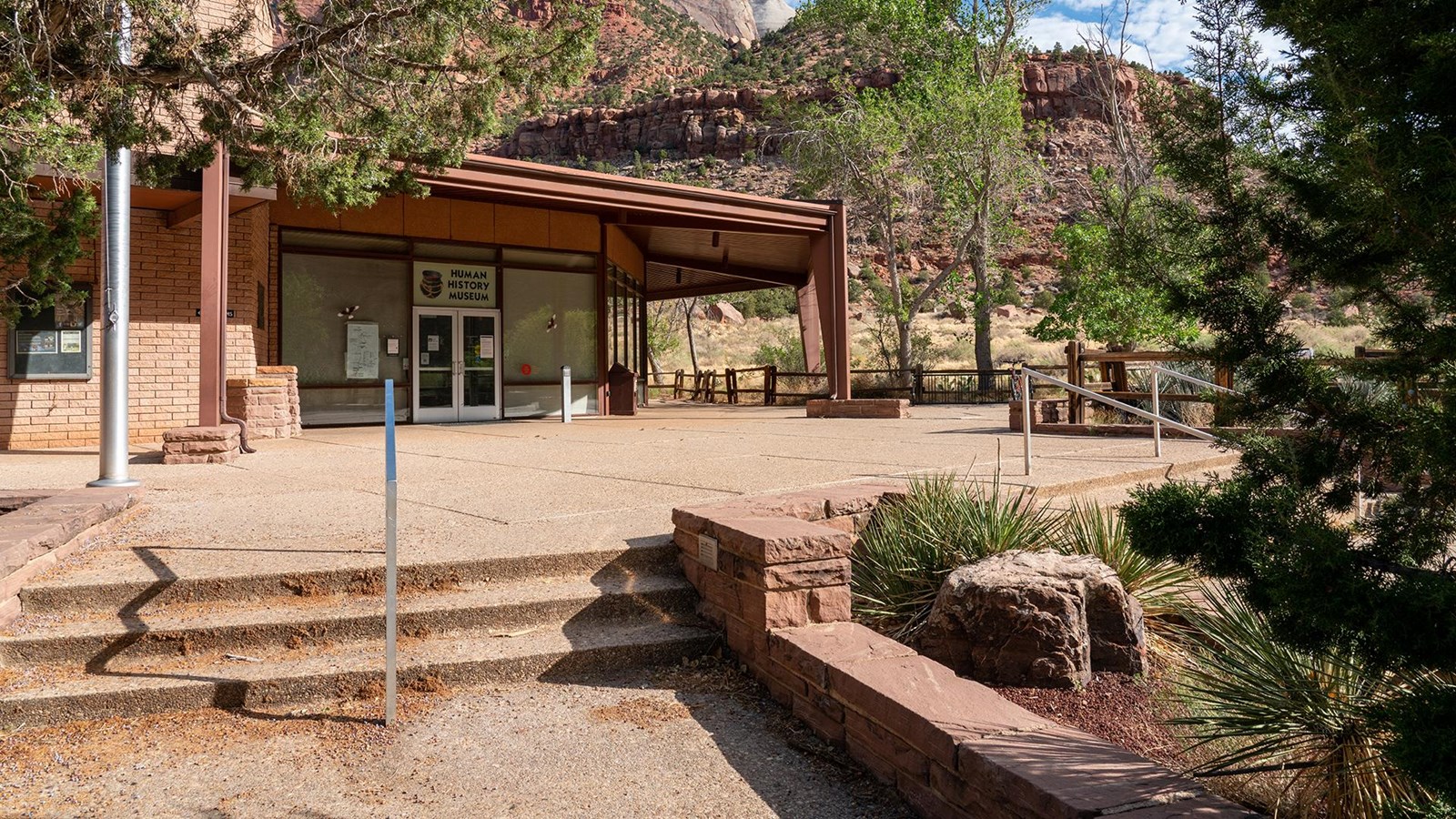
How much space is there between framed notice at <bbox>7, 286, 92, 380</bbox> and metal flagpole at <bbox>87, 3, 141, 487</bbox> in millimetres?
5697

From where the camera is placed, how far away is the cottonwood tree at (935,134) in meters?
26.1

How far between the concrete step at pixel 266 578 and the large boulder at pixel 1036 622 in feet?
5.16

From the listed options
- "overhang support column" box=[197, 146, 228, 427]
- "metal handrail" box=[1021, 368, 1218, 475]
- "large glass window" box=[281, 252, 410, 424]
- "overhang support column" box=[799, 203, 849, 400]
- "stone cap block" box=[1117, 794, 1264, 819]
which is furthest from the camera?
"overhang support column" box=[799, 203, 849, 400]

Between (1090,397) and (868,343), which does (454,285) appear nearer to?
(1090,397)

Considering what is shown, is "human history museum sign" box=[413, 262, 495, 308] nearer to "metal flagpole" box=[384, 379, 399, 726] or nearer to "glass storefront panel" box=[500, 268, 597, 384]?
"glass storefront panel" box=[500, 268, 597, 384]

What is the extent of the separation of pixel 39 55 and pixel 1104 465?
25.7 ft

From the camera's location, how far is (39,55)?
4.91m

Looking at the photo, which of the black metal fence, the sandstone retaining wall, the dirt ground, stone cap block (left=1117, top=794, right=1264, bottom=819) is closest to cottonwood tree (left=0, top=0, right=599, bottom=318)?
the dirt ground

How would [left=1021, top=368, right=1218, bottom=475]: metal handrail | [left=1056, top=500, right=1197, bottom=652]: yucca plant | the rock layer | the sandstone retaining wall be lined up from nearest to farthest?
the sandstone retaining wall → [left=1056, top=500, right=1197, bottom=652]: yucca plant → [left=1021, top=368, right=1218, bottom=475]: metal handrail → the rock layer

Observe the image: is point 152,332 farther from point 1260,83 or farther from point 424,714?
point 1260,83

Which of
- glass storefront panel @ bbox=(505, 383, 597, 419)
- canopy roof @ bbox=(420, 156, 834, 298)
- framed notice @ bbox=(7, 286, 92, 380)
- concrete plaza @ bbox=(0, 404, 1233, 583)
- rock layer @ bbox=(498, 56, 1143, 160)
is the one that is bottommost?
concrete plaza @ bbox=(0, 404, 1233, 583)

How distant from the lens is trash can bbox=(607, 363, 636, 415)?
18516 millimetres

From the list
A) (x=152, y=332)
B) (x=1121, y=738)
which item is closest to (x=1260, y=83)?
(x=1121, y=738)

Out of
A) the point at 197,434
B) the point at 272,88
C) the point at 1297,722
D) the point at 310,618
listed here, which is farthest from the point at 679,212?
the point at 1297,722
